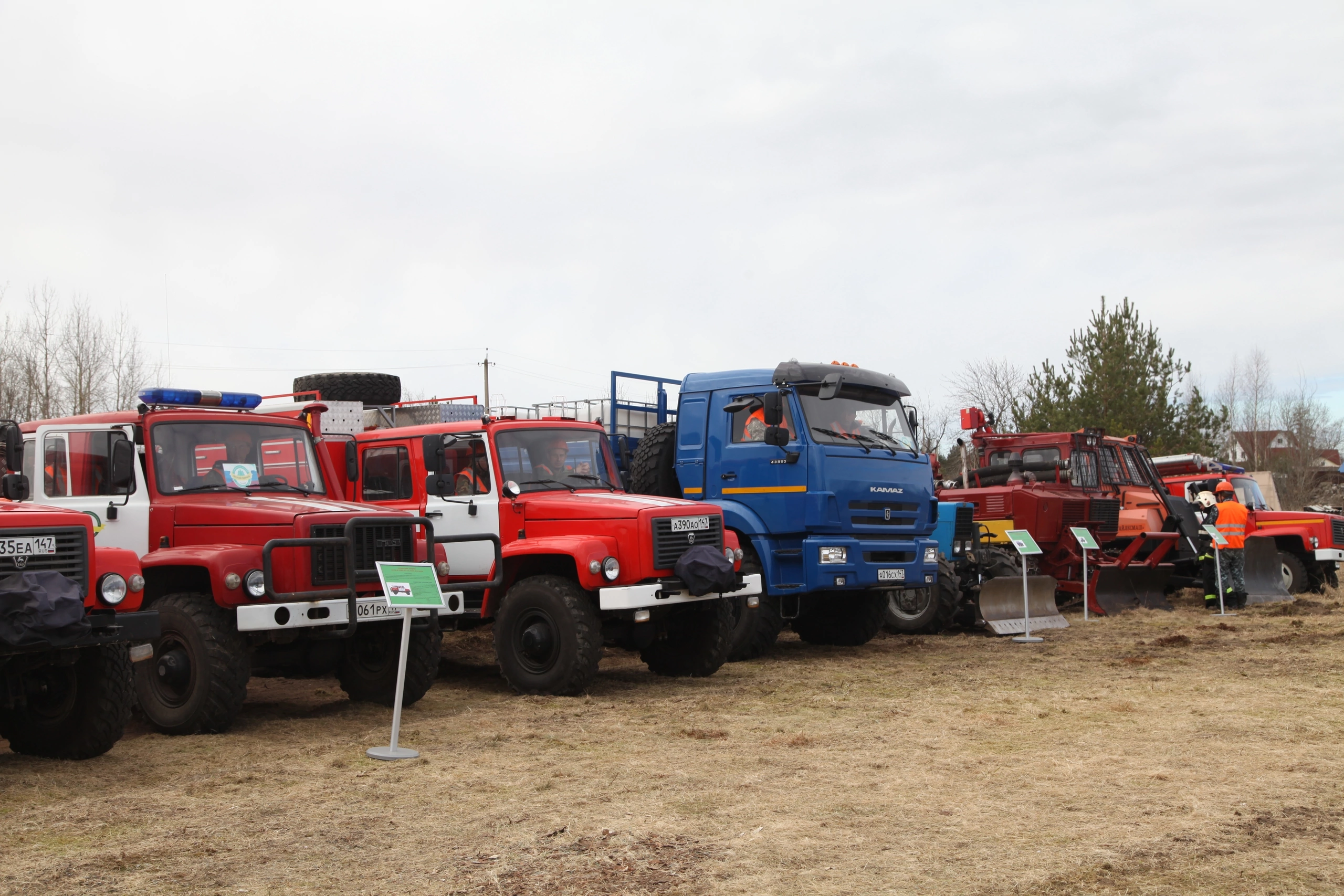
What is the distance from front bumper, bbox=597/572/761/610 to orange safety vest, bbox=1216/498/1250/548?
10.3 m

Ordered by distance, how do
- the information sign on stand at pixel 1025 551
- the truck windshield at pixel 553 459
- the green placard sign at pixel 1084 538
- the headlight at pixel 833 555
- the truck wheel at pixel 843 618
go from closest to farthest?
the truck windshield at pixel 553 459 < the headlight at pixel 833 555 < the truck wheel at pixel 843 618 < the information sign on stand at pixel 1025 551 < the green placard sign at pixel 1084 538

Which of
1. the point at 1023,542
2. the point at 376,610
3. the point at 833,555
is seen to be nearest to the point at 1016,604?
the point at 1023,542

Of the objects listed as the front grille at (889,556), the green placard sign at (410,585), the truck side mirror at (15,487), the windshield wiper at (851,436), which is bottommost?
the front grille at (889,556)

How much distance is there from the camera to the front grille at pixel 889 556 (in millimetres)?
11656

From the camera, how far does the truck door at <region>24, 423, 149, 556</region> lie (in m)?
8.09

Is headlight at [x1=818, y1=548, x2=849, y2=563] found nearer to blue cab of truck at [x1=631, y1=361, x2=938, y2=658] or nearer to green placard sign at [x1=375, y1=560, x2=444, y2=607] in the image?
blue cab of truck at [x1=631, y1=361, x2=938, y2=658]

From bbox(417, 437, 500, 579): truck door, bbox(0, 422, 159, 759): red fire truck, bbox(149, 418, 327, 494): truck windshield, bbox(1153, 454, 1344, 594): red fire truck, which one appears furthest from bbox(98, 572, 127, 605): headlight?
bbox(1153, 454, 1344, 594): red fire truck

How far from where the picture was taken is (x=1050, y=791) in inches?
236

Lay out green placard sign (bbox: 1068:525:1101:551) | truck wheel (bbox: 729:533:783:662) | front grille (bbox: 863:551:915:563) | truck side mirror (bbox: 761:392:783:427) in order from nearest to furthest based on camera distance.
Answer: truck side mirror (bbox: 761:392:783:427) → truck wheel (bbox: 729:533:783:662) → front grille (bbox: 863:551:915:563) → green placard sign (bbox: 1068:525:1101:551)

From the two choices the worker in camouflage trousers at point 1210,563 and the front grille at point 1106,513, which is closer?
the front grille at point 1106,513

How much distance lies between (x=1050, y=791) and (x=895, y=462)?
6.23 m

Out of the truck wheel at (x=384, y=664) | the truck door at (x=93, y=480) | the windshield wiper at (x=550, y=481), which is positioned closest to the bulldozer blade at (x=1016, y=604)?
the windshield wiper at (x=550, y=481)

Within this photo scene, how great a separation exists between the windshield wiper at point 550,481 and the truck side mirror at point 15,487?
3.97m

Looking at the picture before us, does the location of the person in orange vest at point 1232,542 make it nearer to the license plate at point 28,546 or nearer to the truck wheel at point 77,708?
the truck wheel at point 77,708
